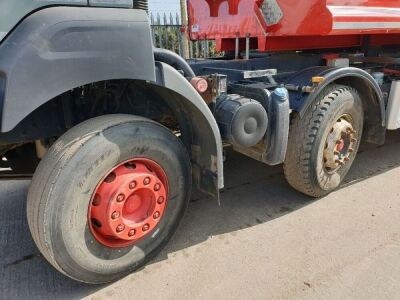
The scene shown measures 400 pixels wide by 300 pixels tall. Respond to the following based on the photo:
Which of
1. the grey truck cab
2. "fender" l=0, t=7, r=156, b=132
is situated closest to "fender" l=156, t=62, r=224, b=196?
the grey truck cab

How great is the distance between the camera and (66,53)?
1859mm

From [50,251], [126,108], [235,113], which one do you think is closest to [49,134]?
[126,108]

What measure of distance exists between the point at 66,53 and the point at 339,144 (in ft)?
8.63

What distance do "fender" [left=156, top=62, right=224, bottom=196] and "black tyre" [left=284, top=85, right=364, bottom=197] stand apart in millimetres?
949

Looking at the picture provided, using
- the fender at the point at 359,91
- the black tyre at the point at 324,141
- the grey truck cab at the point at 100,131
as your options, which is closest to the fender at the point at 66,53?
the grey truck cab at the point at 100,131

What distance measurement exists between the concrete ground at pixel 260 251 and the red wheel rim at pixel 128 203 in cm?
38

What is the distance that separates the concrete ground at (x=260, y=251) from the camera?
2447 millimetres

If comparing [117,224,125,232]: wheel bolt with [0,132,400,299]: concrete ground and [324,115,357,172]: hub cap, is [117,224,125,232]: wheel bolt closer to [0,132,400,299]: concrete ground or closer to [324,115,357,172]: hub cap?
[0,132,400,299]: concrete ground

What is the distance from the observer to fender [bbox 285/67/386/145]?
125 inches

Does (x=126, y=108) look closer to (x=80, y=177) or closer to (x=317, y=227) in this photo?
(x=80, y=177)

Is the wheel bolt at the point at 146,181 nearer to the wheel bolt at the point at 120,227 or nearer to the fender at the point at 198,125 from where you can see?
the wheel bolt at the point at 120,227

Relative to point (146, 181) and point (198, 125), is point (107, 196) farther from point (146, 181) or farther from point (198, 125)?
point (198, 125)

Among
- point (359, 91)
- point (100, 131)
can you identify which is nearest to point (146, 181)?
point (100, 131)

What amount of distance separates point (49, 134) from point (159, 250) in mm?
1101
